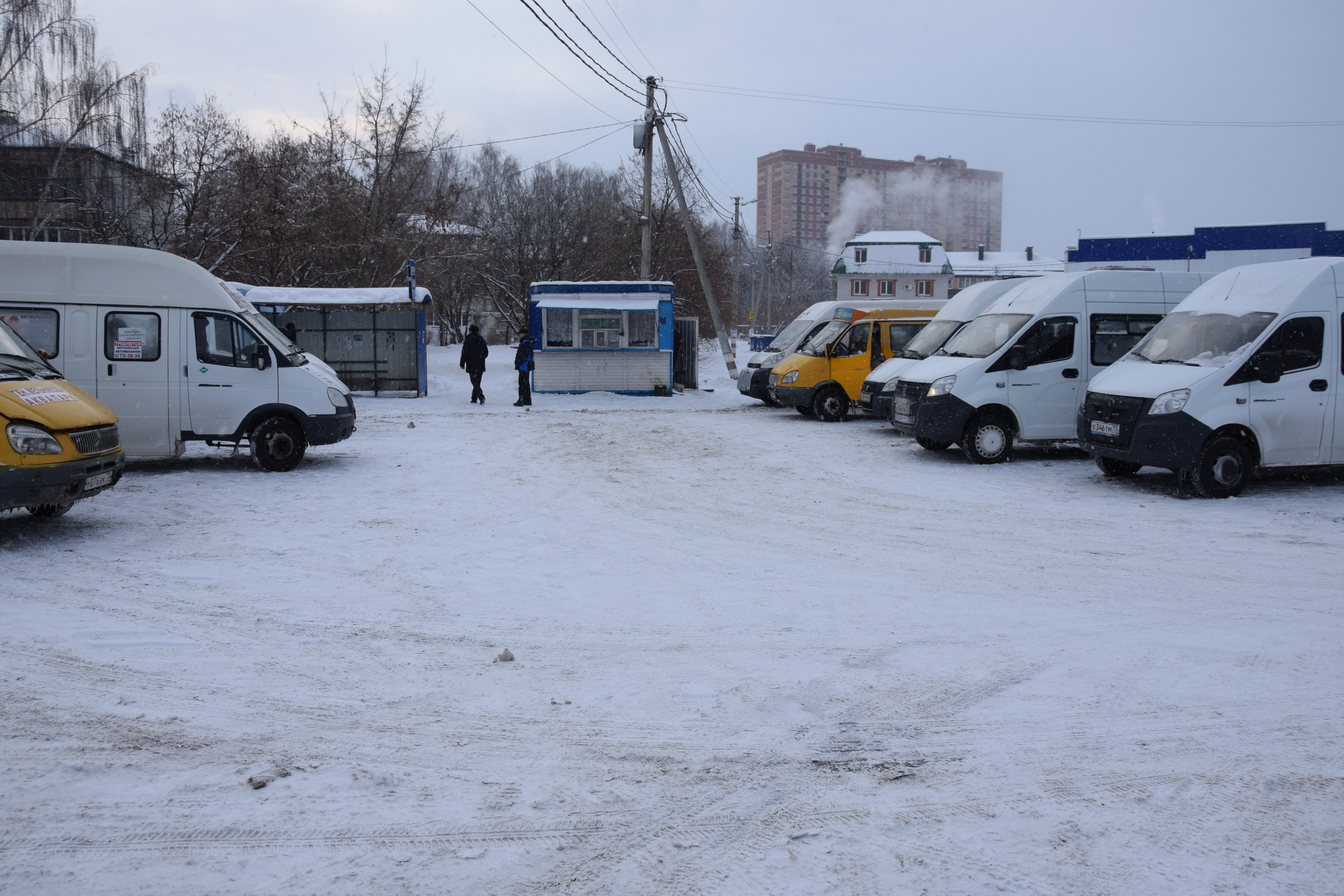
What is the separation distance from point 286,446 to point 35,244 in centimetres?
341

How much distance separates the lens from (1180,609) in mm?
5742

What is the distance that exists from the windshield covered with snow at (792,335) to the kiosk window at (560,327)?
5095 millimetres

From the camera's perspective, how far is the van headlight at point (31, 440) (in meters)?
6.75

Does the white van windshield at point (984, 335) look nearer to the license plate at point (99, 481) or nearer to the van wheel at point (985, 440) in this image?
the van wheel at point (985, 440)

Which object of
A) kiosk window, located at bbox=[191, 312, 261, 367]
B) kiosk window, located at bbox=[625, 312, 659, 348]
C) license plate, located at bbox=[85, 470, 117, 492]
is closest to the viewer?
license plate, located at bbox=[85, 470, 117, 492]

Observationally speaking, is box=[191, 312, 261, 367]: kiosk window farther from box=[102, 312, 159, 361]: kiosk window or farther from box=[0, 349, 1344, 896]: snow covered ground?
box=[0, 349, 1344, 896]: snow covered ground

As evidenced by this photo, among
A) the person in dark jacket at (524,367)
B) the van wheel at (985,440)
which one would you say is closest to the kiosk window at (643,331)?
the person in dark jacket at (524,367)

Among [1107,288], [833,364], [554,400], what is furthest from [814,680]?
[554,400]

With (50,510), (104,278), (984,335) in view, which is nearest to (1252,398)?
(984,335)

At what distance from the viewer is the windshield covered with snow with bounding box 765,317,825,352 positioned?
20.5 m

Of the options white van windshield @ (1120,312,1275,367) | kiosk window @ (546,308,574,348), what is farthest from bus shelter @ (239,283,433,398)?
white van windshield @ (1120,312,1275,367)

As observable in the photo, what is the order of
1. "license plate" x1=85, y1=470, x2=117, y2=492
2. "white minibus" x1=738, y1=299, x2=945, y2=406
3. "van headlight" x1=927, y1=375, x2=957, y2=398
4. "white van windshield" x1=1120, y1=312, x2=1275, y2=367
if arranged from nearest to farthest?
1. "license plate" x1=85, y1=470, x2=117, y2=492
2. "white van windshield" x1=1120, y1=312, x2=1275, y2=367
3. "van headlight" x1=927, y1=375, x2=957, y2=398
4. "white minibus" x1=738, y1=299, x2=945, y2=406

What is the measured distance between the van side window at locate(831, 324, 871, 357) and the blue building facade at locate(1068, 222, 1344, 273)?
28908 millimetres

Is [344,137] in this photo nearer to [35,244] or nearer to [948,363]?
[35,244]
